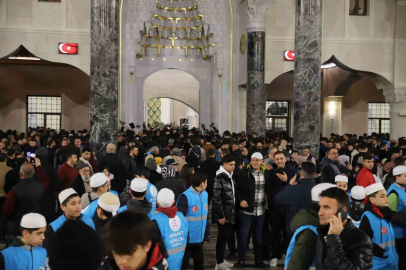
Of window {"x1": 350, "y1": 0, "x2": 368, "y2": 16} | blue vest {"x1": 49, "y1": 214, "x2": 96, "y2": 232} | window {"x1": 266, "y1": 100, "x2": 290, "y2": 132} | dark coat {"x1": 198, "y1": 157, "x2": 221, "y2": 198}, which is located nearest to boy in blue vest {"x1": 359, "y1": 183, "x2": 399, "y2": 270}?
blue vest {"x1": 49, "y1": 214, "x2": 96, "y2": 232}

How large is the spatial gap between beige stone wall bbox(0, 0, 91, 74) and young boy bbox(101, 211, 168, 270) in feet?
53.0

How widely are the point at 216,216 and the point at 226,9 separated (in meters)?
15.5

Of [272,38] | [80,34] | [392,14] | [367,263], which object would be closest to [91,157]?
[367,263]

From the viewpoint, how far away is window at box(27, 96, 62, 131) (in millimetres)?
22609

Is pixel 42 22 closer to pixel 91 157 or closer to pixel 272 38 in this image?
pixel 272 38

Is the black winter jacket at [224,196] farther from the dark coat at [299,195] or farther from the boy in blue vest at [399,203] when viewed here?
the boy in blue vest at [399,203]

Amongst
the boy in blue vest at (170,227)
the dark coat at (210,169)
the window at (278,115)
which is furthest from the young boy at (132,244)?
the window at (278,115)

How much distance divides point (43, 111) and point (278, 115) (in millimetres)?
10101

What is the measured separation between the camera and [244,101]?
2066 centimetres

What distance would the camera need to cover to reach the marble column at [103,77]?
510 inches

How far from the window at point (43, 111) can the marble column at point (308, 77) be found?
12609 millimetres

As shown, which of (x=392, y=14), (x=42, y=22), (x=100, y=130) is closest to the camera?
(x=100, y=130)

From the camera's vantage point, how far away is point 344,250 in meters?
3.12

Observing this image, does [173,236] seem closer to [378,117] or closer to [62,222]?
[62,222]
